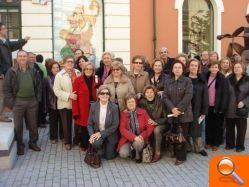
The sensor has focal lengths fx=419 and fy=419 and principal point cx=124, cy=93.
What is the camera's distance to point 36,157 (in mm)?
7355

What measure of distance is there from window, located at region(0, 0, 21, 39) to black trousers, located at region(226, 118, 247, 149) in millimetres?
7005

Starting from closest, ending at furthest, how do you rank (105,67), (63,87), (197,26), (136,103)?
(136,103) < (63,87) < (105,67) < (197,26)

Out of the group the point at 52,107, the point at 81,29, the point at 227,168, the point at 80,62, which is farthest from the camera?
the point at 81,29

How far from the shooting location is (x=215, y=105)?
761 centimetres

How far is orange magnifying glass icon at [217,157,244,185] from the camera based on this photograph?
9.52 feet

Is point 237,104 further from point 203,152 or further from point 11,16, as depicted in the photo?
point 11,16

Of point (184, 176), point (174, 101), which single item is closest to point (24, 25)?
point (174, 101)

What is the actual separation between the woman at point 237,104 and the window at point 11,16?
6838 mm

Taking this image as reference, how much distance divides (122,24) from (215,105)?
19.1 ft

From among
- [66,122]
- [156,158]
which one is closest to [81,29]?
[66,122]

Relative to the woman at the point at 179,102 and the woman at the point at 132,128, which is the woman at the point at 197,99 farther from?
the woman at the point at 132,128

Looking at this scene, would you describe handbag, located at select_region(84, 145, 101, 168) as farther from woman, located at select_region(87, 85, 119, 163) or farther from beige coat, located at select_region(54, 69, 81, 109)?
beige coat, located at select_region(54, 69, 81, 109)

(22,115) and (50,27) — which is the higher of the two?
(50,27)

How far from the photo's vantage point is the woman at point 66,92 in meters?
7.77
